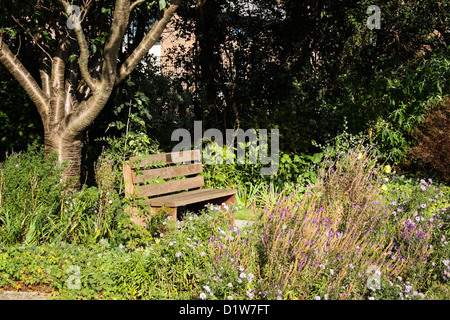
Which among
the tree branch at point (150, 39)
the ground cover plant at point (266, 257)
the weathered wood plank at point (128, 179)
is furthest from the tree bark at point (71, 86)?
the ground cover plant at point (266, 257)

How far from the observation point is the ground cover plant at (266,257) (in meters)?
3.01

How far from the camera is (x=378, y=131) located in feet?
22.8

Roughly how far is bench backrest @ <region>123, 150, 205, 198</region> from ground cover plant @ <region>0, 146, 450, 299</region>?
24.3 inches

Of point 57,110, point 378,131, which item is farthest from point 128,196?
point 378,131

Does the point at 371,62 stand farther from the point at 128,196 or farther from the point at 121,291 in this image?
the point at 121,291

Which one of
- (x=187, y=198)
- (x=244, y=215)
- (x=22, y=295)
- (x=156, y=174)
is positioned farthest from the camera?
(x=244, y=215)

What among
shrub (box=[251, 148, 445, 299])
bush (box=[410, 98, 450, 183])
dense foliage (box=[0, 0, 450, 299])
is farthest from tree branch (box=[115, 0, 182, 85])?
bush (box=[410, 98, 450, 183])

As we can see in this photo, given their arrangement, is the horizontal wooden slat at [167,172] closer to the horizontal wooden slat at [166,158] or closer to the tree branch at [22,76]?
the horizontal wooden slat at [166,158]

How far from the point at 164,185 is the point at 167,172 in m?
0.17

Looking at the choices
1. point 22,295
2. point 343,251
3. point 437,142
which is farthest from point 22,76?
point 437,142

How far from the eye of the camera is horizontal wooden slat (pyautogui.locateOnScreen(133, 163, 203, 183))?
15.5ft

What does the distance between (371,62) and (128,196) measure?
6.17m

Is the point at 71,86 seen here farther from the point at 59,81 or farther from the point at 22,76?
the point at 22,76

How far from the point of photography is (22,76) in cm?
490
